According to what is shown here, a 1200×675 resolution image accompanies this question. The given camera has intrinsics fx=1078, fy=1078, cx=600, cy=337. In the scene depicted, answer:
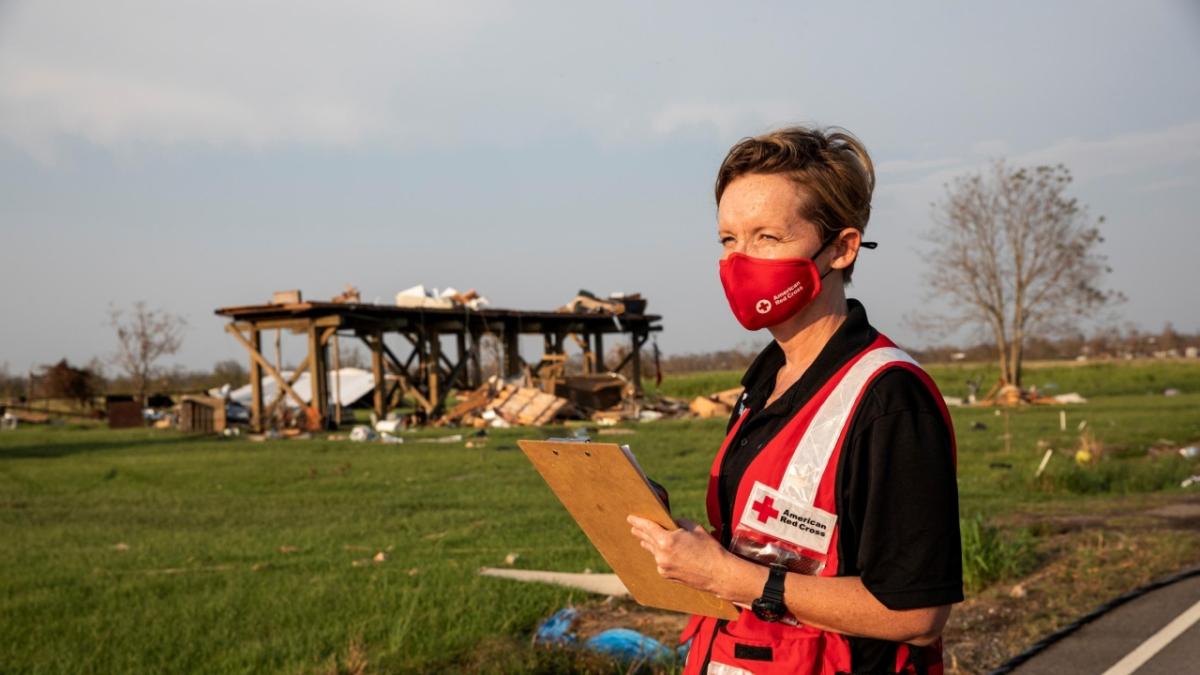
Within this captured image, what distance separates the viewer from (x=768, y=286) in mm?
2344

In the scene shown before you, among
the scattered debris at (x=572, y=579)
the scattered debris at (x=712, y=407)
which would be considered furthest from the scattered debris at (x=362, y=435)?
the scattered debris at (x=572, y=579)

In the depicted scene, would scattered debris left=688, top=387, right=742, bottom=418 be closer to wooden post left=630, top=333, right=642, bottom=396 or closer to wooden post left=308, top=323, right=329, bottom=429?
wooden post left=630, top=333, right=642, bottom=396

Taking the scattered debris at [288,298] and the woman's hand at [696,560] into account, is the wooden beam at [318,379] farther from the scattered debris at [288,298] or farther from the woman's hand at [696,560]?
the woman's hand at [696,560]

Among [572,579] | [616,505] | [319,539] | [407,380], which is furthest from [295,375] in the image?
[616,505]

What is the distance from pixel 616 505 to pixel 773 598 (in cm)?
39

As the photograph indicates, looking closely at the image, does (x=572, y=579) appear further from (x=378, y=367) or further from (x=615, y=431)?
(x=378, y=367)

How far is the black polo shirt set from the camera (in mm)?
2006

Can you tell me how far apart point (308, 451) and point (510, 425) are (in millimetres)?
9941

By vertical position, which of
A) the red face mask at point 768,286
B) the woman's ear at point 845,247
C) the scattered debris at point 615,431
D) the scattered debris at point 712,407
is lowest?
the scattered debris at point 615,431

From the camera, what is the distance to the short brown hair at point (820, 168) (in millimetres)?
2297

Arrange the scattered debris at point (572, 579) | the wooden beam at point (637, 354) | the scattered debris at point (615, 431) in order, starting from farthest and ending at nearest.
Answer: the wooden beam at point (637, 354)
the scattered debris at point (615, 431)
the scattered debris at point (572, 579)

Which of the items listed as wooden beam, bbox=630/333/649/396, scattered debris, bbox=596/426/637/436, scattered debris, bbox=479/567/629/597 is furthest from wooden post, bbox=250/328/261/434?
scattered debris, bbox=479/567/629/597

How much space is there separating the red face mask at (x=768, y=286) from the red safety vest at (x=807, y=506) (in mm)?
195

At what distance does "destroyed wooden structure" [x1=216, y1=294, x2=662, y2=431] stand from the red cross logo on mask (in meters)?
25.1
